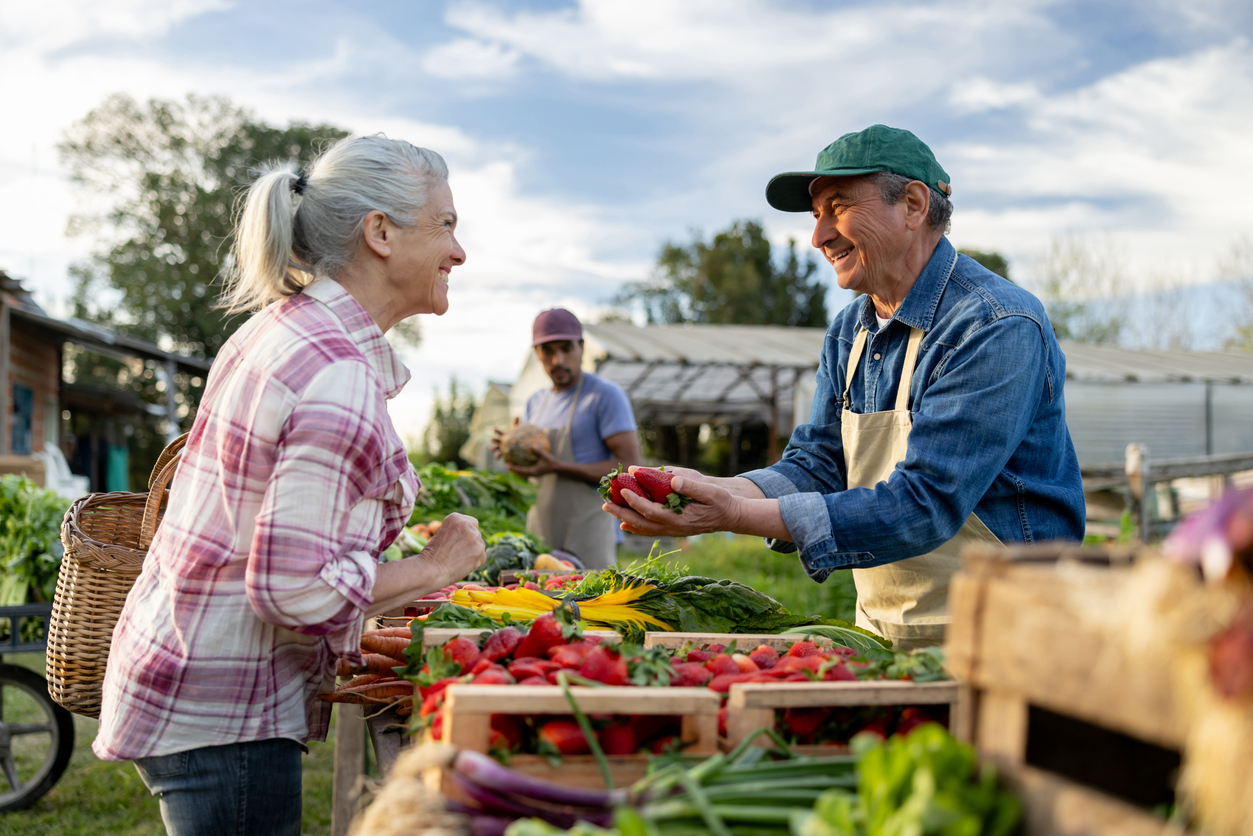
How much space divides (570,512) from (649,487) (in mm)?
3557

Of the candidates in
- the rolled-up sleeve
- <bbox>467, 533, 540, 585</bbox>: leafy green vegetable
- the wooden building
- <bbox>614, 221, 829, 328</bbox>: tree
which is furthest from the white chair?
<bbox>614, 221, 829, 328</bbox>: tree

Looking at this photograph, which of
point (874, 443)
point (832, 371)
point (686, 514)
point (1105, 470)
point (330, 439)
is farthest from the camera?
point (1105, 470)

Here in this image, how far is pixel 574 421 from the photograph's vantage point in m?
6.12

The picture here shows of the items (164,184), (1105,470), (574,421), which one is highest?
(164,184)

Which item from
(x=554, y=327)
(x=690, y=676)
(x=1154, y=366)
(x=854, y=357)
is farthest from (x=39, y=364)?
(x=1154, y=366)

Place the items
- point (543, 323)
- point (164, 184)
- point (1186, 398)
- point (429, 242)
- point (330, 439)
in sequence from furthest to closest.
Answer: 1. point (164, 184)
2. point (1186, 398)
3. point (543, 323)
4. point (429, 242)
5. point (330, 439)

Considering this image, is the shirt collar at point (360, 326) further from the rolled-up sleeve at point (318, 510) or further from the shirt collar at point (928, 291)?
the shirt collar at point (928, 291)

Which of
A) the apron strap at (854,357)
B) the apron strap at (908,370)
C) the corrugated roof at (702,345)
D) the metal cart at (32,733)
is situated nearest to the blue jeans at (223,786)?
the apron strap at (908,370)

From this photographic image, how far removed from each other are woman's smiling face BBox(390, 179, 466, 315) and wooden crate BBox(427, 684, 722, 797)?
3.80 ft

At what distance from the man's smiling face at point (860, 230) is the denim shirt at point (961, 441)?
0.12 metres

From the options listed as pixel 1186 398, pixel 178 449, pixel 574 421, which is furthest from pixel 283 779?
pixel 1186 398

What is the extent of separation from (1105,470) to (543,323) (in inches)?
413

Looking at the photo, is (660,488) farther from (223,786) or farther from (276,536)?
(223,786)

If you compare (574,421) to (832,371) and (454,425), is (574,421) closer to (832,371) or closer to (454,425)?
(832,371)
